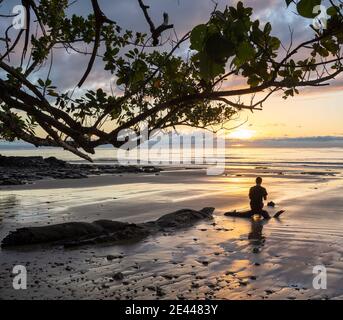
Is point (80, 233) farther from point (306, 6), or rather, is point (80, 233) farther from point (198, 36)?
point (306, 6)

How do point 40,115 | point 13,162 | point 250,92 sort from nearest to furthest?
1. point 250,92
2. point 40,115
3. point 13,162

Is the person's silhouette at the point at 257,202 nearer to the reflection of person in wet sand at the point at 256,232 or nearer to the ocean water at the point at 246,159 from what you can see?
the reflection of person in wet sand at the point at 256,232

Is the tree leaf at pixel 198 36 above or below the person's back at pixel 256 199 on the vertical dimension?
above

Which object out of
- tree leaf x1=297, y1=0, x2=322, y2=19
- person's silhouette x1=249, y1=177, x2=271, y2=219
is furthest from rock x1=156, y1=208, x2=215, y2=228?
tree leaf x1=297, y1=0, x2=322, y2=19

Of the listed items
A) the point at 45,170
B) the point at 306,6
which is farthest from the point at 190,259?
the point at 45,170

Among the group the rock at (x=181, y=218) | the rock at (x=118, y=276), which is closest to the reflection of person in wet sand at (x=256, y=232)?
the rock at (x=181, y=218)

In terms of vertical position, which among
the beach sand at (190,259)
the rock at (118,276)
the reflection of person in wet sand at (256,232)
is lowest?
the reflection of person in wet sand at (256,232)

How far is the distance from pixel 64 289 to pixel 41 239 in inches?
146

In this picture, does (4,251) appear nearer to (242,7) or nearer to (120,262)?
(120,262)

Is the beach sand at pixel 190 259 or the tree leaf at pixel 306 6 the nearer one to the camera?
the tree leaf at pixel 306 6

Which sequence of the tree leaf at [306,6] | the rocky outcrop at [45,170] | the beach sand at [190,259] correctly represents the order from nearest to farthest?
the tree leaf at [306,6] → the beach sand at [190,259] → the rocky outcrop at [45,170]

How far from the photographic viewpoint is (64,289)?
7277 millimetres

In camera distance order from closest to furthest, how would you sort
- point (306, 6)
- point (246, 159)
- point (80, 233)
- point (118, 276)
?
point (306, 6) < point (118, 276) < point (80, 233) < point (246, 159)
